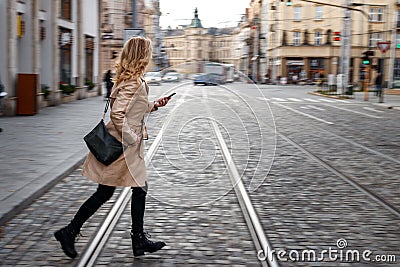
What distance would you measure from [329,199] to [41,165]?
462 centimetres

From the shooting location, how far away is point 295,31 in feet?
243

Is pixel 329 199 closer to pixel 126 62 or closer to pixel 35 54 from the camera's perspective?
pixel 126 62

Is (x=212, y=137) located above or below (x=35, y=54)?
below

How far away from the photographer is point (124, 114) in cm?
499

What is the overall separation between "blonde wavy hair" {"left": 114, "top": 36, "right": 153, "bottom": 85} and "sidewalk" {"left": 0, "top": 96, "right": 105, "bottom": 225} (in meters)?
2.29

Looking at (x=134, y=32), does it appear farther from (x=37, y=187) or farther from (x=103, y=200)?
(x=103, y=200)

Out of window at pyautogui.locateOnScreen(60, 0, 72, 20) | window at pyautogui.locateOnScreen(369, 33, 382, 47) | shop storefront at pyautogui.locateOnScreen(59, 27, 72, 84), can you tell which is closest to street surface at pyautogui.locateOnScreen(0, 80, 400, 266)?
shop storefront at pyautogui.locateOnScreen(59, 27, 72, 84)

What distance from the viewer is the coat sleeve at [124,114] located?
196 inches

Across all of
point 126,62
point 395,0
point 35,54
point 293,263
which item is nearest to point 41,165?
point 126,62

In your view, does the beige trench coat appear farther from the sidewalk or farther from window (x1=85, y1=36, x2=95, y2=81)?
window (x1=85, y1=36, x2=95, y2=81)

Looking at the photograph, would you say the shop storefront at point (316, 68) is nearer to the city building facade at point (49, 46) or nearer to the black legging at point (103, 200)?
the city building facade at point (49, 46)

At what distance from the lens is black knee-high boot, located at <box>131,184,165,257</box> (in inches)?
209

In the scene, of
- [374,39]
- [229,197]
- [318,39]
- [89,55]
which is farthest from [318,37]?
[229,197]

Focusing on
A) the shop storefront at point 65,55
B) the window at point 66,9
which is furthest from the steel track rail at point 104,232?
the window at point 66,9
